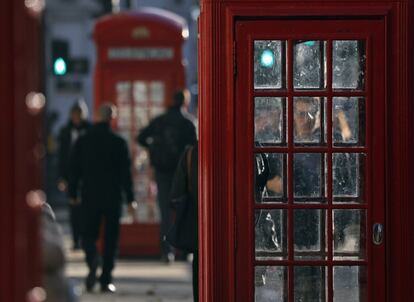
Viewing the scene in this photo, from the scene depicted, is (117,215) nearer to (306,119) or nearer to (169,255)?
(169,255)

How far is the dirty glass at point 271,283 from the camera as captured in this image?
25.6 feet

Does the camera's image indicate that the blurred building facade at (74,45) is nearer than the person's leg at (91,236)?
No

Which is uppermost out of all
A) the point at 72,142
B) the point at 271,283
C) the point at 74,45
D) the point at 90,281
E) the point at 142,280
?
the point at 74,45

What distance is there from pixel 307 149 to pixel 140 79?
8.58 metres

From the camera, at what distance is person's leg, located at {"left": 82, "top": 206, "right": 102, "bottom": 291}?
13.3 metres

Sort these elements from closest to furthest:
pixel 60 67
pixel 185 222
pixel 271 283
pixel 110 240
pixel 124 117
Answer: pixel 271 283 → pixel 185 222 → pixel 110 240 → pixel 124 117 → pixel 60 67

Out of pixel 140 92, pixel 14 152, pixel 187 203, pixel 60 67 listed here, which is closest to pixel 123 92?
pixel 140 92

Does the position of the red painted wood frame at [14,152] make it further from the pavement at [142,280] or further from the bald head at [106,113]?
the bald head at [106,113]

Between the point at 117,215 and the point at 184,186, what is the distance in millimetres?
3783

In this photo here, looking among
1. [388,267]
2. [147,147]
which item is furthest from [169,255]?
[388,267]

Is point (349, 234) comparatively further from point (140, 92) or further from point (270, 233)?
point (140, 92)

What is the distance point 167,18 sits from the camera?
1673 cm

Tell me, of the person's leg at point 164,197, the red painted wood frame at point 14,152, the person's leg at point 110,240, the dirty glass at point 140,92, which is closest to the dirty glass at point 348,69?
the red painted wood frame at point 14,152

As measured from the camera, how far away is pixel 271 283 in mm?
7809
